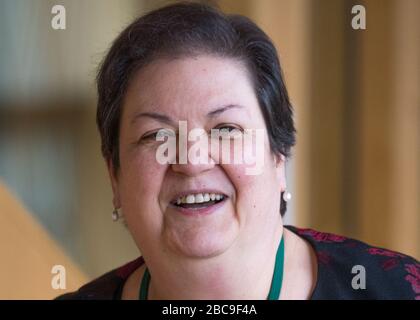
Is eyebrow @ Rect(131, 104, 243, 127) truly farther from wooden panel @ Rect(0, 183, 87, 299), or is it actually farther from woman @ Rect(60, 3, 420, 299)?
wooden panel @ Rect(0, 183, 87, 299)

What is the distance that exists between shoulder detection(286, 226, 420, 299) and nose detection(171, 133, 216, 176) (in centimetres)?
34

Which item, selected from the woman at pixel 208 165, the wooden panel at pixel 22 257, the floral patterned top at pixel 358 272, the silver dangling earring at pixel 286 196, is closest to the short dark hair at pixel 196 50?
the woman at pixel 208 165

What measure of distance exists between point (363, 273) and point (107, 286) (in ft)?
1.79

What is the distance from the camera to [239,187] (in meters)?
0.94

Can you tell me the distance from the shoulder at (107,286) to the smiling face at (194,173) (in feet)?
0.76

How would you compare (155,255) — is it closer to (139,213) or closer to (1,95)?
(139,213)

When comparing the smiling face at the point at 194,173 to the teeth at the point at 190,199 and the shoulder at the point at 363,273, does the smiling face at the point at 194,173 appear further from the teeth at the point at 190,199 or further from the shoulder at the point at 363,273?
the shoulder at the point at 363,273

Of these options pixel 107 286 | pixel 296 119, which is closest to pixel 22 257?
pixel 107 286

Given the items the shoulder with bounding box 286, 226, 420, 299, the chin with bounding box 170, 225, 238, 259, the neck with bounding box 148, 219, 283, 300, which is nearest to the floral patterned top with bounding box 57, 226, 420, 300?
the shoulder with bounding box 286, 226, 420, 299

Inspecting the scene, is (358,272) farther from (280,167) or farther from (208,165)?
(208,165)

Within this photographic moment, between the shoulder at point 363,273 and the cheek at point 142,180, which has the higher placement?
the cheek at point 142,180

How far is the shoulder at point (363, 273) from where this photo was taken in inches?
41.1

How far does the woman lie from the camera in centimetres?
94

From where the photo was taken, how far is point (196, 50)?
0.96 metres
